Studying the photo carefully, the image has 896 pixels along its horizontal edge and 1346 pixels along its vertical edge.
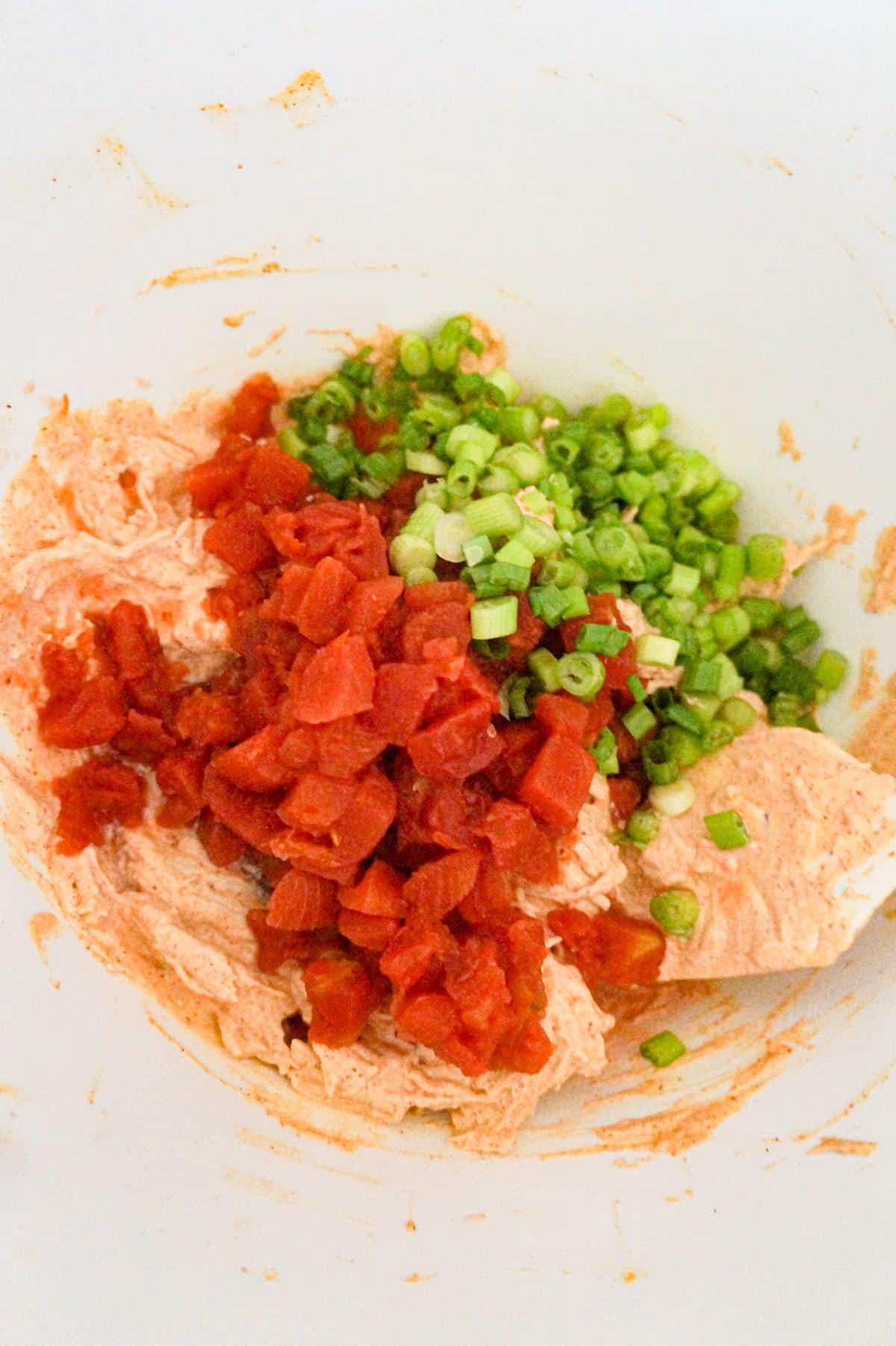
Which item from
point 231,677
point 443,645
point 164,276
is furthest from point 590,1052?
point 164,276

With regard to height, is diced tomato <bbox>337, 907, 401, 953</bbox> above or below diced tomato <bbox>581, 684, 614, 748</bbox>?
below

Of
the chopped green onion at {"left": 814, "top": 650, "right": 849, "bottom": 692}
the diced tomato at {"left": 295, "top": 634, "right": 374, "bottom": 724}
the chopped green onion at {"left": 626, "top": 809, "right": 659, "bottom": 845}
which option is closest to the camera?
the diced tomato at {"left": 295, "top": 634, "right": 374, "bottom": 724}

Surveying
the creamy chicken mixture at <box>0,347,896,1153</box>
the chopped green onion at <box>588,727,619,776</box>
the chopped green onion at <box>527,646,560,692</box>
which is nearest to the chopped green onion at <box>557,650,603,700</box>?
the chopped green onion at <box>527,646,560,692</box>

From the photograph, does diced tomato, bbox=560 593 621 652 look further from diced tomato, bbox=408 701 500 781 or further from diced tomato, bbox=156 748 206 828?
diced tomato, bbox=156 748 206 828

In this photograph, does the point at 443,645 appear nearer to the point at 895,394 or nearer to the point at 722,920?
the point at 722,920

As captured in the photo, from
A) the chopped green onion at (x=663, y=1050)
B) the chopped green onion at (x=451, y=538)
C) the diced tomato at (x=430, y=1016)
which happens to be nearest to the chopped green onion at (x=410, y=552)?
the chopped green onion at (x=451, y=538)

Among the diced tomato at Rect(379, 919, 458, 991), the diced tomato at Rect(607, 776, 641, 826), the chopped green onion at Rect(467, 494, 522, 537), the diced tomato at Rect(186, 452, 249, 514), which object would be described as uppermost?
the chopped green onion at Rect(467, 494, 522, 537)

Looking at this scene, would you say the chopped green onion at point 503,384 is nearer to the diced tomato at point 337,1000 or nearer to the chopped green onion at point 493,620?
the chopped green onion at point 493,620

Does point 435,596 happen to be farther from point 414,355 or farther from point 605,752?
point 414,355
